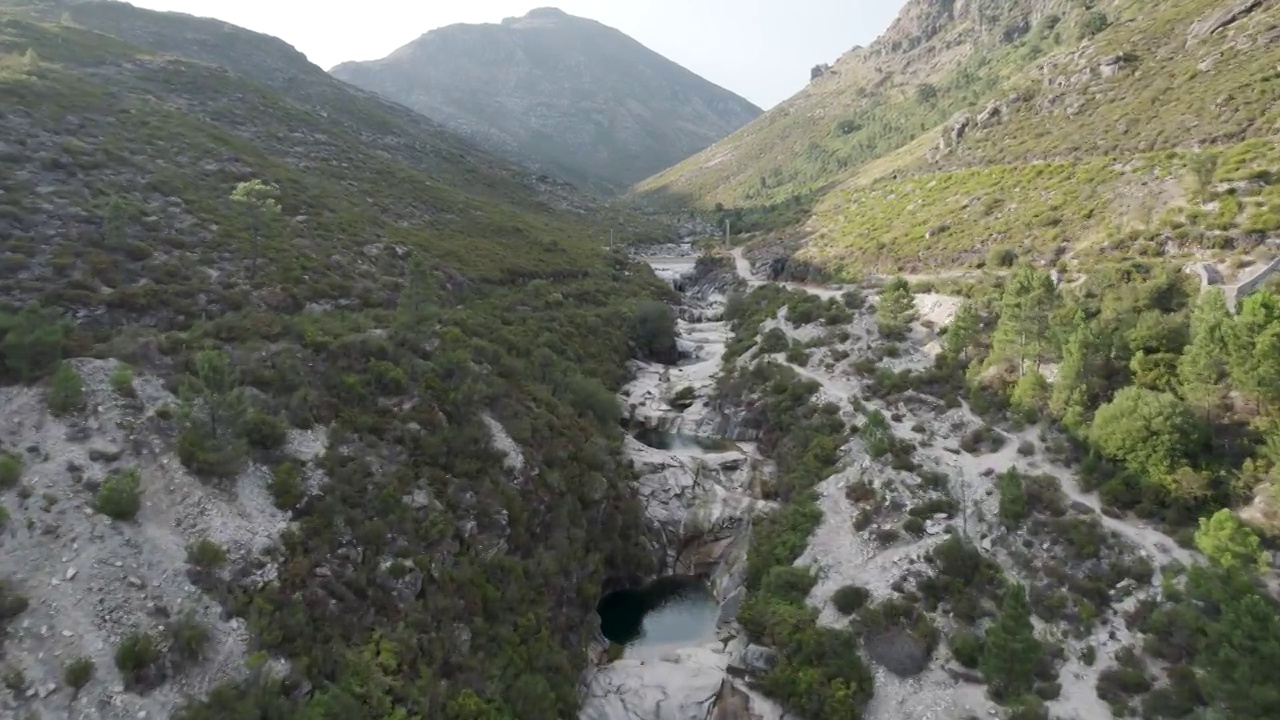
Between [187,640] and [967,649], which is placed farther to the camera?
[967,649]

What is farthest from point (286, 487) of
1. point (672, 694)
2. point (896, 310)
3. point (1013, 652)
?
point (896, 310)

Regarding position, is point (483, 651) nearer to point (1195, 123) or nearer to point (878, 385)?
point (878, 385)

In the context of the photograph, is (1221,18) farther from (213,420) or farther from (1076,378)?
(213,420)

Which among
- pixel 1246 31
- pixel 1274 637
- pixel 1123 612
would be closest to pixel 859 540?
pixel 1123 612

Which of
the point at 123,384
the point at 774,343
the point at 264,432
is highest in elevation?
the point at 123,384

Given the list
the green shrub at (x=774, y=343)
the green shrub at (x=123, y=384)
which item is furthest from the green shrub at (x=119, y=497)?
the green shrub at (x=774, y=343)

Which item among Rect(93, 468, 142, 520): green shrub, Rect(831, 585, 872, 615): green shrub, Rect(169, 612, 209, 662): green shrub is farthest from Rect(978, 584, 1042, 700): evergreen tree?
Rect(93, 468, 142, 520): green shrub
